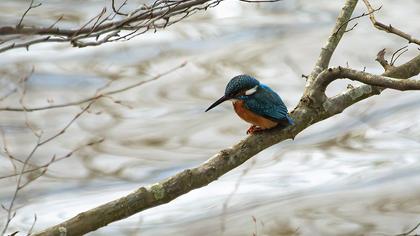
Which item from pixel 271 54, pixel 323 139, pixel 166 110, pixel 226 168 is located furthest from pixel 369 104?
pixel 226 168

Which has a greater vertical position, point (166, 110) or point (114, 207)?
point (166, 110)

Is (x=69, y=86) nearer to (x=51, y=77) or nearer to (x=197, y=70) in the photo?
(x=51, y=77)

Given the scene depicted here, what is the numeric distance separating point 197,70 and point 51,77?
1.27 meters

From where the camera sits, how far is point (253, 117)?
306 centimetres

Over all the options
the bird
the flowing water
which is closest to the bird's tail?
the bird

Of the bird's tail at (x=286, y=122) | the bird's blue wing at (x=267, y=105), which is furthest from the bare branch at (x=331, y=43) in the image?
the bird's tail at (x=286, y=122)

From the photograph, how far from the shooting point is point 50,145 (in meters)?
5.73

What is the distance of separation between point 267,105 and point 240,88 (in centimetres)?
13

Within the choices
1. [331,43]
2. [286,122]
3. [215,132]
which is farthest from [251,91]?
[215,132]

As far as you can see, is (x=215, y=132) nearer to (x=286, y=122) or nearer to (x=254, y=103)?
(x=254, y=103)

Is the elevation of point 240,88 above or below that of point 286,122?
above

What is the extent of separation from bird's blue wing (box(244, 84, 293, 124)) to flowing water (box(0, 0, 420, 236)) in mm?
1037

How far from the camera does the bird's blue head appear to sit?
10.2 ft

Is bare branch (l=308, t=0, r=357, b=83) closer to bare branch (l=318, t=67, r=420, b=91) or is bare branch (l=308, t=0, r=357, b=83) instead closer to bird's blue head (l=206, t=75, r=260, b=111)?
bird's blue head (l=206, t=75, r=260, b=111)
